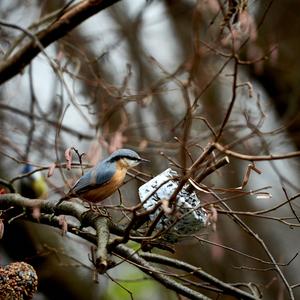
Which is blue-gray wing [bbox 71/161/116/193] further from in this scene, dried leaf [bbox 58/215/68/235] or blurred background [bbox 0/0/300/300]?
blurred background [bbox 0/0/300/300]

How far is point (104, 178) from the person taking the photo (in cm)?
221

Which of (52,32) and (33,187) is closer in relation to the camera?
(52,32)

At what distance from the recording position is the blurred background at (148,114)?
360 centimetres

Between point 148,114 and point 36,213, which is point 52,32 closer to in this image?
point 36,213

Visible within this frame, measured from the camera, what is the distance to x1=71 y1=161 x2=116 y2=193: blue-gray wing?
7.18 ft

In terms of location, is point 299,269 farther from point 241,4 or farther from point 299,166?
point 241,4

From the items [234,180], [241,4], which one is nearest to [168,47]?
[234,180]

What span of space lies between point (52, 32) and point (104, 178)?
1.02 metres

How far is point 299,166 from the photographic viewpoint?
4203 millimetres

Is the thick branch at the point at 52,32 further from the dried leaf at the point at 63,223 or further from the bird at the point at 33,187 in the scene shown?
the dried leaf at the point at 63,223

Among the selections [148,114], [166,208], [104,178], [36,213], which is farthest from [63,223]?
[148,114]

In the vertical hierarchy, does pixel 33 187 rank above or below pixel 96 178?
above

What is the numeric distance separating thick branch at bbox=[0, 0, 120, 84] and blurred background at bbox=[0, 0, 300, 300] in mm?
127

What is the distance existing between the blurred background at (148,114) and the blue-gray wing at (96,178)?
85cm
